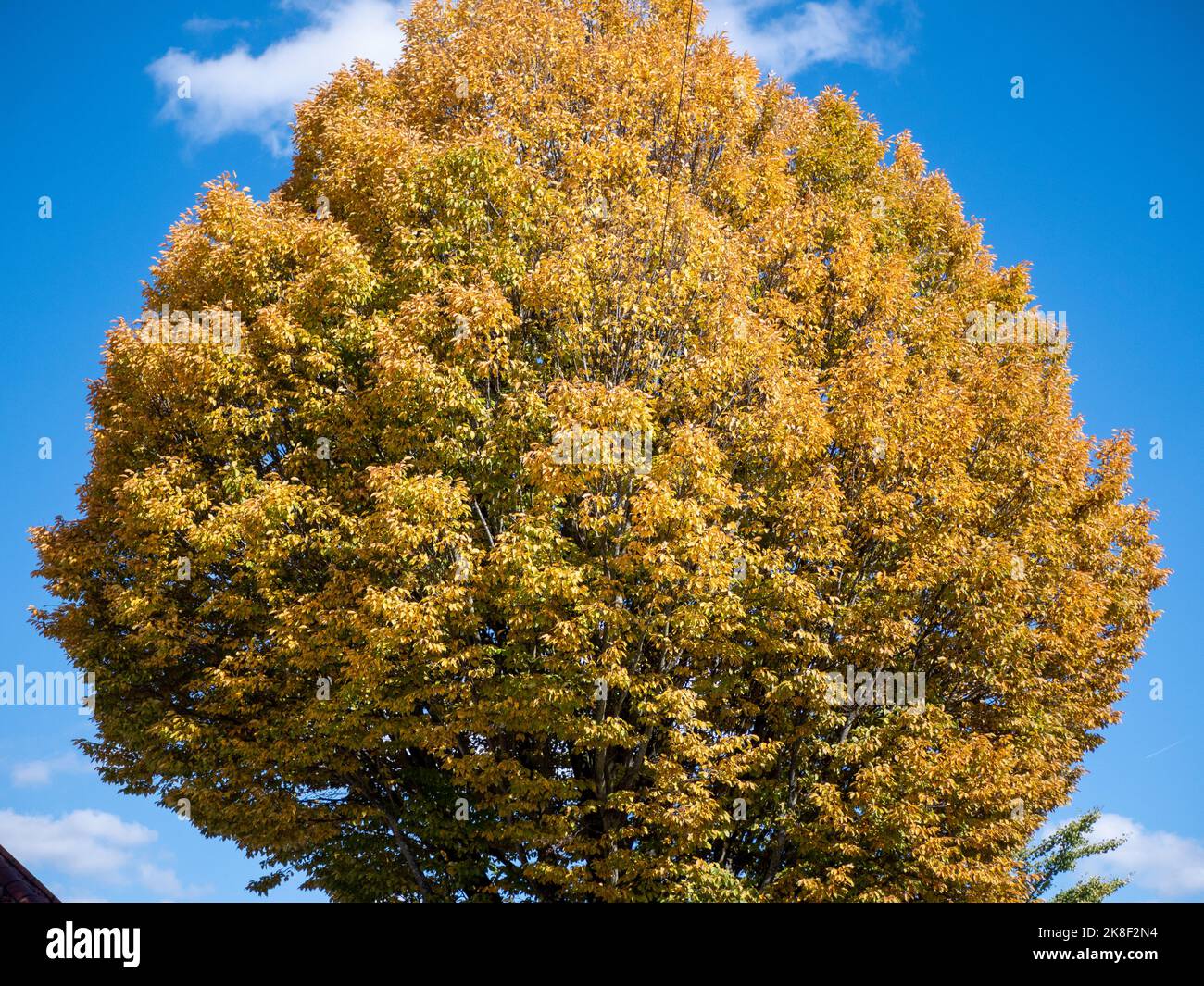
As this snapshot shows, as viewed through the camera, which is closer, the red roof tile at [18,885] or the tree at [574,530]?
the red roof tile at [18,885]

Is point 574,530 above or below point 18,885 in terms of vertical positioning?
above

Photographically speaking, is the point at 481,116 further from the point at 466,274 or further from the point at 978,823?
the point at 978,823

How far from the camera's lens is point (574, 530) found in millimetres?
14906

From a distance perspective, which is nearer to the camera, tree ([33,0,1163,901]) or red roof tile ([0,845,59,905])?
red roof tile ([0,845,59,905])

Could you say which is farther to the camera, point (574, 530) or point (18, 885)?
point (574, 530)

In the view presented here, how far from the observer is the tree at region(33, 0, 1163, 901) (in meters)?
13.6

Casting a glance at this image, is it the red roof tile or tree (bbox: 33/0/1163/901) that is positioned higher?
tree (bbox: 33/0/1163/901)

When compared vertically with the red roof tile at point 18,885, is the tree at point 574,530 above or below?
above

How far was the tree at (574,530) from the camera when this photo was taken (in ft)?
44.7

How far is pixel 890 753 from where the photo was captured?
1449cm
